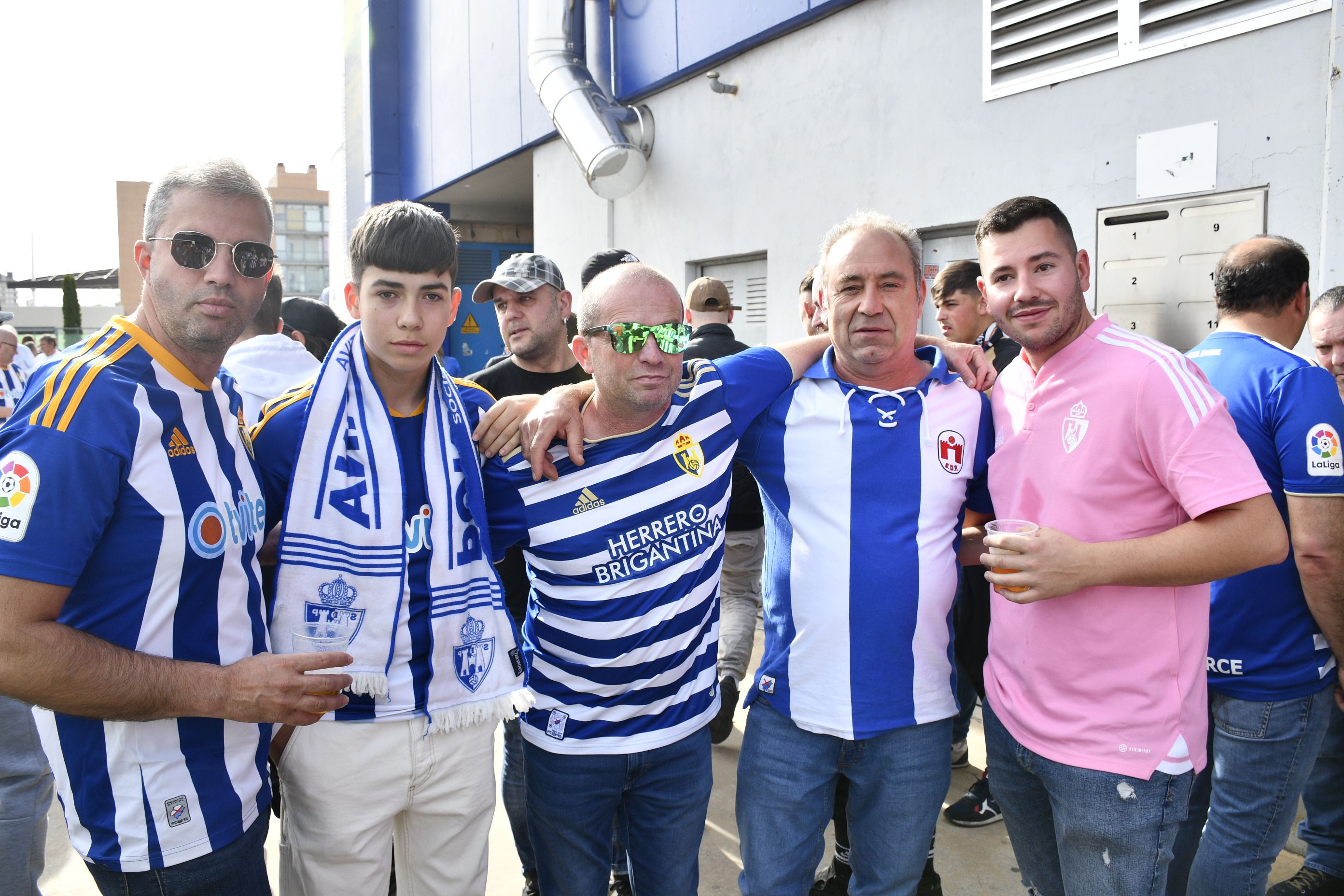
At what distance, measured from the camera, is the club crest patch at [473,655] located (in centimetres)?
A: 203

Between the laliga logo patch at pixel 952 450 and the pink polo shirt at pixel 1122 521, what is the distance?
0.63ft

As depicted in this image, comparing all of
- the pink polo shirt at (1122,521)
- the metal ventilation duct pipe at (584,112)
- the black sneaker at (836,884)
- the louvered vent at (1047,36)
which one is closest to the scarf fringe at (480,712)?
the pink polo shirt at (1122,521)

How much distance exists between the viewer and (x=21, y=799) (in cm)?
267

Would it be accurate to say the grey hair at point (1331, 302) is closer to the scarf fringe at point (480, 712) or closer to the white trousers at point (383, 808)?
the scarf fringe at point (480, 712)

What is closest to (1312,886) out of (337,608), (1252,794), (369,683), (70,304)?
(1252,794)

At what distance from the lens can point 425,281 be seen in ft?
6.79

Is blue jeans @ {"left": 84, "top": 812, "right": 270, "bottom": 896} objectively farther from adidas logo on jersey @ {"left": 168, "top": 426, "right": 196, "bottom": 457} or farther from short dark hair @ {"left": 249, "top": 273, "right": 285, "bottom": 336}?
short dark hair @ {"left": 249, "top": 273, "right": 285, "bottom": 336}

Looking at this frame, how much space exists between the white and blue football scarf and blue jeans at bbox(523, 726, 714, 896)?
259mm

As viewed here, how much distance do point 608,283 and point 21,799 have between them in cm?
250

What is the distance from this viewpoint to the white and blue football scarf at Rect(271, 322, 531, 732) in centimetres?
190

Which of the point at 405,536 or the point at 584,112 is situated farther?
the point at 584,112

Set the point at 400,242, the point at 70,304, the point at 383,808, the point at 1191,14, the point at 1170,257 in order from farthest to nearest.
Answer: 1. the point at 70,304
2. the point at 1170,257
3. the point at 1191,14
4. the point at 400,242
5. the point at 383,808

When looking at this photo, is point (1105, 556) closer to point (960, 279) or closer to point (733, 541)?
point (960, 279)

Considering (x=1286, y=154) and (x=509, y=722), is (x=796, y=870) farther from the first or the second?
(x=1286, y=154)
